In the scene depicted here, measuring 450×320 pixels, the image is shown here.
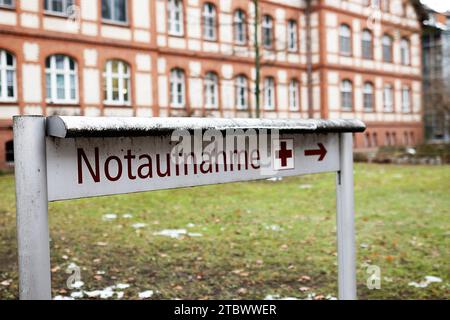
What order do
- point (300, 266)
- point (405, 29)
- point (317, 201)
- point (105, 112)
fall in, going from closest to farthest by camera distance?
point (300, 266) → point (405, 29) → point (317, 201) → point (105, 112)

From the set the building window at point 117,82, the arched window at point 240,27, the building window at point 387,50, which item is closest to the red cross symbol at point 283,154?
the arched window at point 240,27

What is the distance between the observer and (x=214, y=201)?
26.6 ft

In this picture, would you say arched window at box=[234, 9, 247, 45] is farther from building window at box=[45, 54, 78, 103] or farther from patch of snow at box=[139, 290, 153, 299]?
patch of snow at box=[139, 290, 153, 299]

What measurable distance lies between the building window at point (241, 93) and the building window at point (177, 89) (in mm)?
2203

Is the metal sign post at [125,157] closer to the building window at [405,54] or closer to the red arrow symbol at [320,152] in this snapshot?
the red arrow symbol at [320,152]

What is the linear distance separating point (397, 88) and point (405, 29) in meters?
16.7

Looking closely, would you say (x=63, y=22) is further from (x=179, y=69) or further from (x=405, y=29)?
(x=405, y=29)

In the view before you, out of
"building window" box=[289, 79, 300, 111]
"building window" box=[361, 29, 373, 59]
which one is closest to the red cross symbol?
"building window" box=[289, 79, 300, 111]

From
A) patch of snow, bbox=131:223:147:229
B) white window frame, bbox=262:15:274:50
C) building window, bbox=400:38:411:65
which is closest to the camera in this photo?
patch of snow, bbox=131:223:147:229

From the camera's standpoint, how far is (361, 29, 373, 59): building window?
67.9 feet

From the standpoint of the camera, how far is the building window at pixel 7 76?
37.7 ft

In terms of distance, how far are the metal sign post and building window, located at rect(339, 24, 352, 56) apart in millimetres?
19083

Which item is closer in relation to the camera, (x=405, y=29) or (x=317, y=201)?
(x=405, y=29)
